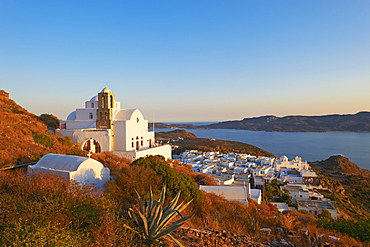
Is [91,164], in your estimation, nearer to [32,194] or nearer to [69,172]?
[69,172]

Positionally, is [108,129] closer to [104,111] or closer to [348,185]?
[104,111]

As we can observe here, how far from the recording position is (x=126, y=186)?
21.4 ft

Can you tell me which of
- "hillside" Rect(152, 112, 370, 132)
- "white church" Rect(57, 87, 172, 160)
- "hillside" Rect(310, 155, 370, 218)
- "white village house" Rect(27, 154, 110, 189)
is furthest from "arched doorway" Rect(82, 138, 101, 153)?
"hillside" Rect(152, 112, 370, 132)

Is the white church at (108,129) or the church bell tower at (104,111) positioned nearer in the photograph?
the white church at (108,129)

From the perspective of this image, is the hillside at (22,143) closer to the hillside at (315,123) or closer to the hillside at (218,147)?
the hillside at (218,147)

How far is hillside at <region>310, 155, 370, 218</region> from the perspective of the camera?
23.0 metres

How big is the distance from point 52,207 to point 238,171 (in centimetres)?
2768

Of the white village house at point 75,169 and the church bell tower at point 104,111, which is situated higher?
the church bell tower at point 104,111

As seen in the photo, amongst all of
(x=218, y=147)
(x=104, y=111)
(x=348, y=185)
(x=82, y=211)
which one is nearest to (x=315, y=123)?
(x=218, y=147)

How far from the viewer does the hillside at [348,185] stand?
23.0 metres

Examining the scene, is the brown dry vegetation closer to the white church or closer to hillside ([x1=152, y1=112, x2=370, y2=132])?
the white church

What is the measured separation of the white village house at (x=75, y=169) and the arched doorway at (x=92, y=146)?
850cm

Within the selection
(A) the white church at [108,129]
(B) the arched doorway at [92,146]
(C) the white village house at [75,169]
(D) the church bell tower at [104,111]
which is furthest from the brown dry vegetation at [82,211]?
(D) the church bell tower at [104,111]

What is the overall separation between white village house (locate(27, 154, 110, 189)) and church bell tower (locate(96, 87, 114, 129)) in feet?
30.3
